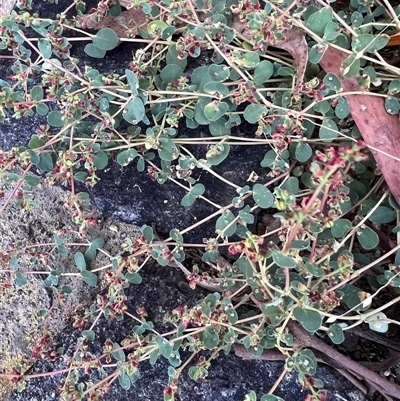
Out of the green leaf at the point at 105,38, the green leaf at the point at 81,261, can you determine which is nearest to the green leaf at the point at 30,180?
the green leaf at the point at 81,261

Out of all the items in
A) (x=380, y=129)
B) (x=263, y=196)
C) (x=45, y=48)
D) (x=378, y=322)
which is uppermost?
(x=45, y=48)

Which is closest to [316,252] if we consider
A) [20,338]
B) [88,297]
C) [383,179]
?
[383,179]

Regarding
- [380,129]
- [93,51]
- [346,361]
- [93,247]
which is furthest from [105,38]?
[346,361]

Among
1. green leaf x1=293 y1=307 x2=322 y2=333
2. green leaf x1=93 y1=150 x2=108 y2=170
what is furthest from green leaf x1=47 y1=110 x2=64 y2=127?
green leaf x1=293 y1=307 x2=322 y2=333

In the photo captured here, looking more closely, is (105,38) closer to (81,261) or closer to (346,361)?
(81,261)

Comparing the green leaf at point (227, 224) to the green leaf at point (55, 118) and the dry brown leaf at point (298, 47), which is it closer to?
the dry brown leaf at point (298, 47)

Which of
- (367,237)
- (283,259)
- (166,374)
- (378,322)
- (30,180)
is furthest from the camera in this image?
(166,374)

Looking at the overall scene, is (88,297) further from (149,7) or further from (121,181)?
(149,7)
